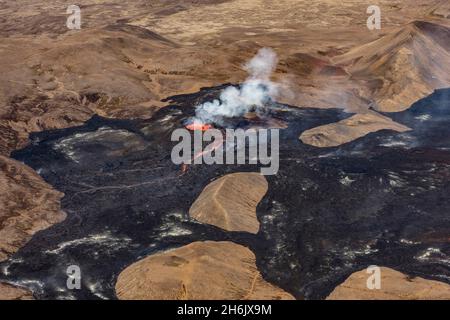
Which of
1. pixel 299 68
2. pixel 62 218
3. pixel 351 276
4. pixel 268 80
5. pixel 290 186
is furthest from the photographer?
pixel 299 68

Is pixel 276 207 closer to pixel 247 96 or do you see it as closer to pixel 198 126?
pixel 198 126

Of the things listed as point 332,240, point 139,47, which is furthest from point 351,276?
point 139,47

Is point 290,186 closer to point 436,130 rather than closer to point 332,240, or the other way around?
point 332,240

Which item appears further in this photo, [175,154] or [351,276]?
[175,154]

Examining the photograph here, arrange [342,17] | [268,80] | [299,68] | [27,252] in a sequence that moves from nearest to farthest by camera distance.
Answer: [27,252]
[268,80]
[299,68]
[342,17]

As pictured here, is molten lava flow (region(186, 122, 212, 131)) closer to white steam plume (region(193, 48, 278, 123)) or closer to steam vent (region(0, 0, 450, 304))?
steam vent (region(0, 0, 450, 304))
